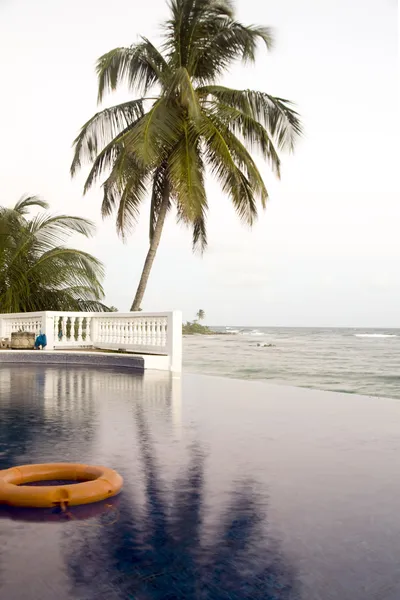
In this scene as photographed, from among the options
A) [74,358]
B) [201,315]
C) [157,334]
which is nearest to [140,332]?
[157,334]

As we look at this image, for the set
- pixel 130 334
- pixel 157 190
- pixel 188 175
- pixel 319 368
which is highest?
pixel 157 190

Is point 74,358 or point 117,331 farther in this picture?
point 117,331

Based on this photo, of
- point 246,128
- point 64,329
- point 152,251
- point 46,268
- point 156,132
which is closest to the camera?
point 156,132

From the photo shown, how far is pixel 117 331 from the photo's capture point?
659 inches

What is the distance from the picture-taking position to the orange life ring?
336cm

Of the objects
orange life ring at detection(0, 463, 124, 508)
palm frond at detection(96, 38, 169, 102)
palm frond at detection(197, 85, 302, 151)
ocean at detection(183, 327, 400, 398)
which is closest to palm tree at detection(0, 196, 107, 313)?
palm frond at detection(96, 38, 169, 102)

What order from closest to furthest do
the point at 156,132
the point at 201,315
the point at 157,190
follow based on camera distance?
the point at 156,132
the point at 157,190
the point at 201,315

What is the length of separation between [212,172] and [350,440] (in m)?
12.5

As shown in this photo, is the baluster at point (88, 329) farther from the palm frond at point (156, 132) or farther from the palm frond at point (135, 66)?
the palm frond at point (135, 66)

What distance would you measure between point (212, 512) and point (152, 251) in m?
Answer: 15.2

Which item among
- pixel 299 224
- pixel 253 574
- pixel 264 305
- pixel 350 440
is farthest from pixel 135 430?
pixel 264 305

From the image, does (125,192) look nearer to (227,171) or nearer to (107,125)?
(107,125)

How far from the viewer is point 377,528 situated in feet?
10.1

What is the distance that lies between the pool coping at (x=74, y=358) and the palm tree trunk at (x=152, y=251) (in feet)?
10.8
